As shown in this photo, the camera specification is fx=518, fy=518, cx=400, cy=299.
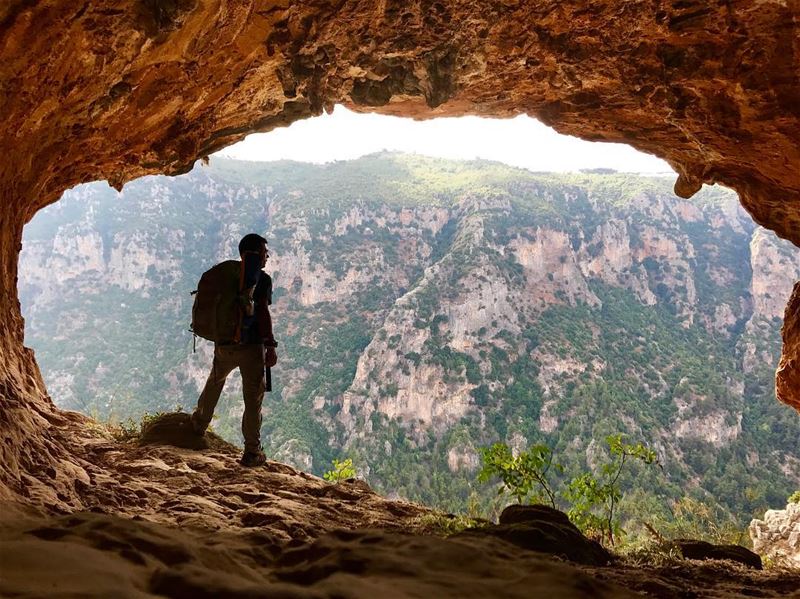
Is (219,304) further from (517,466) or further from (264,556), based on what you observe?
(517,466)

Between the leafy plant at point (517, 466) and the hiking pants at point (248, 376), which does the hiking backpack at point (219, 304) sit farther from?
the leafy plant at point (517, 466)

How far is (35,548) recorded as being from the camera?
1.99 meters

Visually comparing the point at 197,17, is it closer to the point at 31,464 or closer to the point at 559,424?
the point at 31,464

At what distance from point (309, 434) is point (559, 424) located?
2598 centimetres

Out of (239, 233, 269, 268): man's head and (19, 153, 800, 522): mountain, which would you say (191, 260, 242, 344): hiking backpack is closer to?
(239, 233, 269, 268): man's head

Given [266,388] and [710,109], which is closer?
[266,388]

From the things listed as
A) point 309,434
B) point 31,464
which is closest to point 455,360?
point 309,434


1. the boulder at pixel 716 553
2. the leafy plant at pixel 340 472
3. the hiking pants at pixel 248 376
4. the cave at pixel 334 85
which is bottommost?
the leafy plant at pixel 340 472

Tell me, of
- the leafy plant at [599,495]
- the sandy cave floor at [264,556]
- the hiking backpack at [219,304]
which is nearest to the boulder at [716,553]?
the sandy cave floor at [264,556]

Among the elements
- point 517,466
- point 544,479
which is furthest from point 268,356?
point 544,479

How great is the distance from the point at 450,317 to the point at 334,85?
57.8 m

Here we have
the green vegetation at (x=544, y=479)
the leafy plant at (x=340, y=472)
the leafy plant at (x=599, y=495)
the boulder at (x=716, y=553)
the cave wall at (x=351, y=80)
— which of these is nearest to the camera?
the cave wall at (x=351, y=80)

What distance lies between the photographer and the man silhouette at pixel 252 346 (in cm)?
509

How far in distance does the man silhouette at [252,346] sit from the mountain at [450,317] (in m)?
33.2
